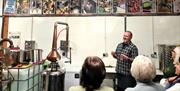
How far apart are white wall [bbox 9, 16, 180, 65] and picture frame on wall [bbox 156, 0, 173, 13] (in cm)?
15

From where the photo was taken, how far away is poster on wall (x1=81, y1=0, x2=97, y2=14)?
16.2 ft

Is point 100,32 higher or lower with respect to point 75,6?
lower

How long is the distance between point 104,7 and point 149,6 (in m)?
0.90

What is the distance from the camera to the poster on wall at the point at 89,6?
4.94 m

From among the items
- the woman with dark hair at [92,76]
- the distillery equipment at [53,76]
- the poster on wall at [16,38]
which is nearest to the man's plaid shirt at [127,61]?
the distillery equipment at [53,76]

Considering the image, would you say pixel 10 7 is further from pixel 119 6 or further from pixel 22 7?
pixel 119 6

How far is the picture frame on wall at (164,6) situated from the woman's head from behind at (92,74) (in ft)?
10.6

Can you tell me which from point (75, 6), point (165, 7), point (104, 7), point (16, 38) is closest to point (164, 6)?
point (165, 7)

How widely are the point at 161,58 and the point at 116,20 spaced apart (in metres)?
1.15

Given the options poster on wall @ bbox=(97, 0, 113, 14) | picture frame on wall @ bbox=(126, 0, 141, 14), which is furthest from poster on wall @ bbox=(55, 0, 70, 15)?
picture frame on wall @ bbox=(126, 0, 141, 14)

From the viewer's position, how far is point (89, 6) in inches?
195

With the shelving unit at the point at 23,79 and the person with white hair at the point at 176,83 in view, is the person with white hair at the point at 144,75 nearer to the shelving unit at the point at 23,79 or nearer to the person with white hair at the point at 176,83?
the person with white hair at the point at 176,83

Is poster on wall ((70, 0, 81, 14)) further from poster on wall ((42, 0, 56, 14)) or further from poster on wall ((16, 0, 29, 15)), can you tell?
poster on wall ((16, 0, 29, 15))

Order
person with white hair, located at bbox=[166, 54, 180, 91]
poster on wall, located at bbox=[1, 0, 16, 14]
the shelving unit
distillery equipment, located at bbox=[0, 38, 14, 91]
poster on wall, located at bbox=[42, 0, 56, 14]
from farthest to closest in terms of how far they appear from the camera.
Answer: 1. poster on wall, located at bbox=[1, 0, 16, 14]
2. poster on wall, located at bbox=[42, 0, 56, 14]
3. the shelving unit
4. distillery equipment, located at bbox=[0, 38, 14, 91]
5. person with white hair, located at bbox=[166, 54, 180, 91]
